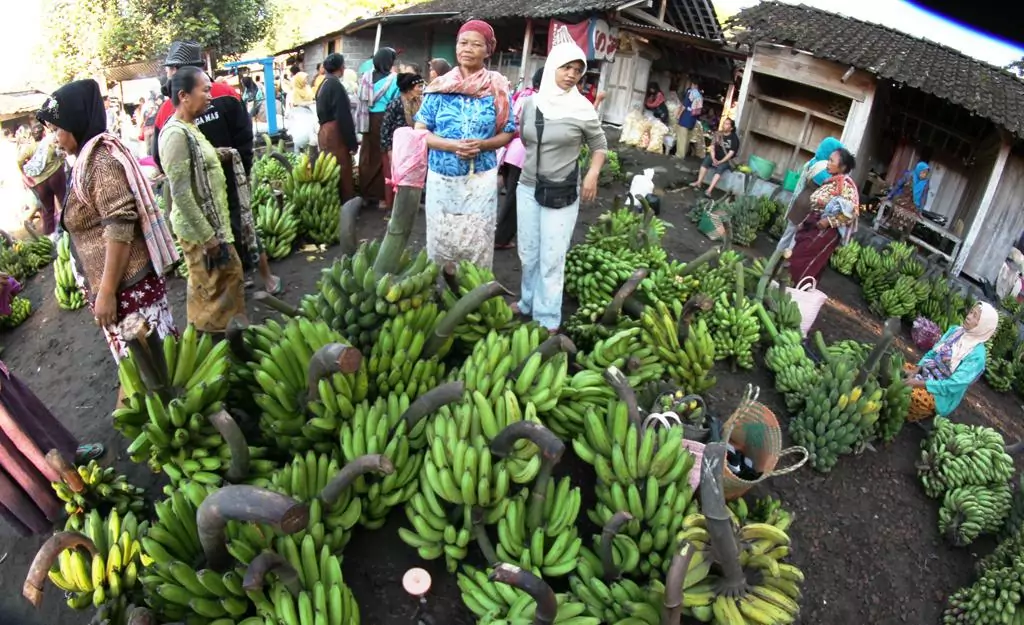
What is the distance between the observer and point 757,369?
5086mm

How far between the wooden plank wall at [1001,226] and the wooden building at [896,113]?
0.01 meters

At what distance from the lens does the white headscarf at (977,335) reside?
431 centimetres

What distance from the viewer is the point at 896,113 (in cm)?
1102

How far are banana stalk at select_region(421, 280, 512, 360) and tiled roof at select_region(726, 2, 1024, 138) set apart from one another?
7792 millimetres

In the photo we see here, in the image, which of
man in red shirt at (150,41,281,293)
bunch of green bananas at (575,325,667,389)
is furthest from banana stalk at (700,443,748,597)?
man in red shirt at (150,41,281,293)

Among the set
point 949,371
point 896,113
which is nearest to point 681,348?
point 949,371

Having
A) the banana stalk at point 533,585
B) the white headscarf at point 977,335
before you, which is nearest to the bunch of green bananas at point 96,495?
the banana stalk at point 533,585

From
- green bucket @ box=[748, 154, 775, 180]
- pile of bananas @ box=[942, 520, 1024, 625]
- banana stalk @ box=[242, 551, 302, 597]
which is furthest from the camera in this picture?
green bucket @ box=[748, 154, 775, 180]

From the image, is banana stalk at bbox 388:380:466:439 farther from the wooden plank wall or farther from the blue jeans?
the wooden plank wall

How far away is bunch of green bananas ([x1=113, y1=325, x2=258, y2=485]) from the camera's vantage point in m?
2.37

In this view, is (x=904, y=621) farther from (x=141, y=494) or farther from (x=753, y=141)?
(x=753, y=141)

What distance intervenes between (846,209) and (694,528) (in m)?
4.38

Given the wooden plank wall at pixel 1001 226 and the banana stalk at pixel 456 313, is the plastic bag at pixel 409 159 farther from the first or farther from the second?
the wooden plank wall at pixel 1001 226

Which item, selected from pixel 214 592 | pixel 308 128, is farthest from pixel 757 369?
pixel 308 128
